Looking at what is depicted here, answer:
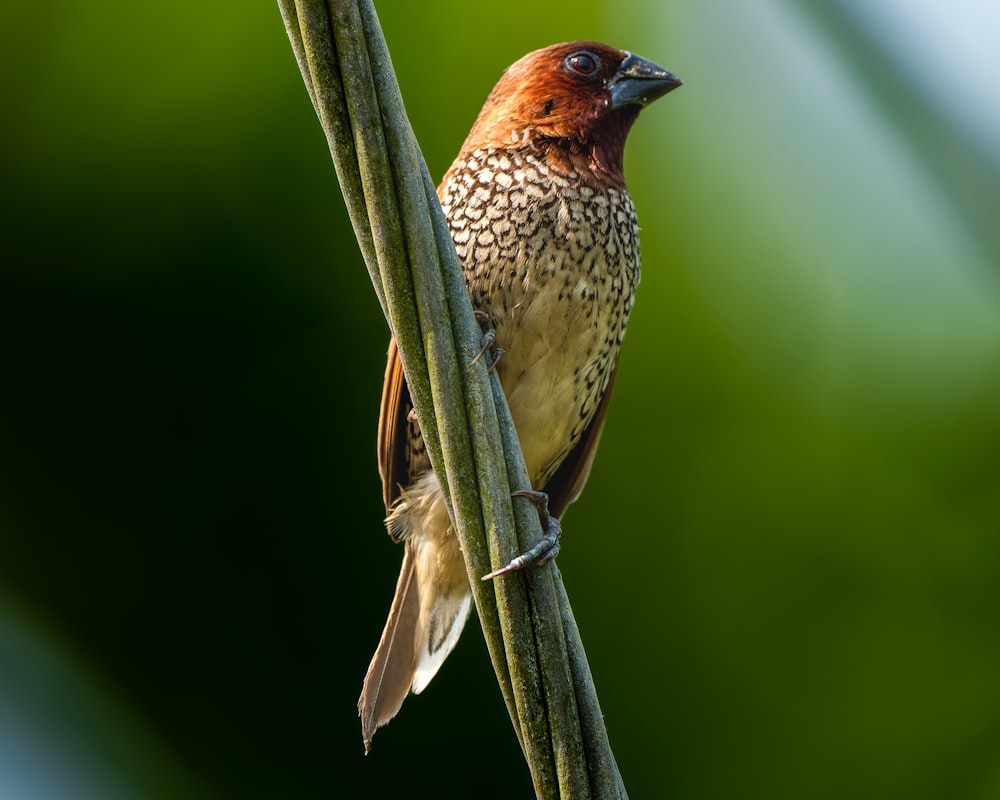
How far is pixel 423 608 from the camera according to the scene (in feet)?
10.5

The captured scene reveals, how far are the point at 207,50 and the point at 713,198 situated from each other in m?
1.83

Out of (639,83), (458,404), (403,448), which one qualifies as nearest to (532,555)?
(458,404)

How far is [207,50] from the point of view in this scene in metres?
4.40

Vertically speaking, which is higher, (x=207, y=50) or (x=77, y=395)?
(x=207, y=50)

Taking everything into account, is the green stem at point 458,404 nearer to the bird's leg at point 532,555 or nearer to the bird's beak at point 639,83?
the bird's leg at point 532,555

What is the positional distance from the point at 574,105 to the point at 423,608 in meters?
1.29

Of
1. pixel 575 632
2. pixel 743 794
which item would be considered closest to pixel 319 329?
pixel 743 794

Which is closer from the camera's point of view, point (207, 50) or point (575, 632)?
point (575, 632)

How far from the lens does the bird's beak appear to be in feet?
10.9

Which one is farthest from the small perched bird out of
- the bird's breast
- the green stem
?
the green stem

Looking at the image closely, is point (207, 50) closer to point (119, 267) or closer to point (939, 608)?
point (119, 267)

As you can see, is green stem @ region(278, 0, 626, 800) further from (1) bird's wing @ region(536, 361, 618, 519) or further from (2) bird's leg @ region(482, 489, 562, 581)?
(1) bird's wing @ region(536, 361, 618, 519)

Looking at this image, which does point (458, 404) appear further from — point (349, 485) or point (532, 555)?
point (349, 485)

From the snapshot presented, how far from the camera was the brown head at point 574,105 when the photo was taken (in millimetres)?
3139
